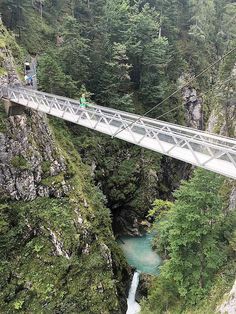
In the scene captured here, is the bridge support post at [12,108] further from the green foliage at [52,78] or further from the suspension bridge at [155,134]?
the green foliage at [52,78]

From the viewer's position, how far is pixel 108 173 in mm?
27625

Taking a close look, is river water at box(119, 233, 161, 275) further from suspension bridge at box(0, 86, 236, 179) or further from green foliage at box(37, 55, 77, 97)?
green foliage at box(37, 55, 77, 97)

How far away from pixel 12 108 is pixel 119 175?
11.8 metres

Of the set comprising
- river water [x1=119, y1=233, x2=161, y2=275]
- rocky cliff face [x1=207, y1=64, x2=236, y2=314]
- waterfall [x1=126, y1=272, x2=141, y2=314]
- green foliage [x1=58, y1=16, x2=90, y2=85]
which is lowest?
river water [x1=119, y1=233, x2=161, y2=275]

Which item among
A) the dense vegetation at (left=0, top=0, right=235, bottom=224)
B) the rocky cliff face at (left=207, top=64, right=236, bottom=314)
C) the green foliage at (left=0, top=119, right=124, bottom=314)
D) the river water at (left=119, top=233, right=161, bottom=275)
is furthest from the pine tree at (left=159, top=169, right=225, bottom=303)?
the dense vegetation at (left=0, top=0, right=235, bottom=224)

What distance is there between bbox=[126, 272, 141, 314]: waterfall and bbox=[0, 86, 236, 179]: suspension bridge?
1167 cm

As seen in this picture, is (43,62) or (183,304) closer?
(183,304)

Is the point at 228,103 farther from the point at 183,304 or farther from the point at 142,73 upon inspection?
the point at 183,304

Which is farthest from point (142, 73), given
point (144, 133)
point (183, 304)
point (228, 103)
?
point (183, 304)

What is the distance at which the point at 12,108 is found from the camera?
62.3 ft

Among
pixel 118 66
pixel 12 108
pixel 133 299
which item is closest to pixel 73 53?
pixel 118 66

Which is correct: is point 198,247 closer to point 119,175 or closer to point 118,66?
point 119,175

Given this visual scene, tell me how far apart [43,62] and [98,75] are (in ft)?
20.7

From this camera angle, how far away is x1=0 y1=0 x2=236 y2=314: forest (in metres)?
15.1
